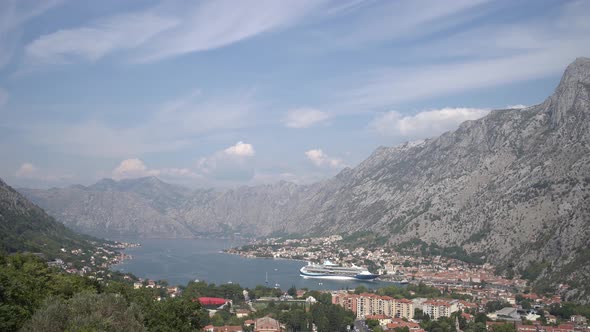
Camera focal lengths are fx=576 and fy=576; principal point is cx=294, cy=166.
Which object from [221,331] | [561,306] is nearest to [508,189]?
[561,306]

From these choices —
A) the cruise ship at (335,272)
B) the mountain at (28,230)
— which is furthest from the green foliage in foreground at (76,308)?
the cruise ship at (335,272)

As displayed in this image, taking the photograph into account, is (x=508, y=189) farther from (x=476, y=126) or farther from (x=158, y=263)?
(x=158, y=263)

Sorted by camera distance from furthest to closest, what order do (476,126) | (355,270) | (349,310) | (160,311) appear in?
(476,126)
(355,270)
(349,310)
(160,311)

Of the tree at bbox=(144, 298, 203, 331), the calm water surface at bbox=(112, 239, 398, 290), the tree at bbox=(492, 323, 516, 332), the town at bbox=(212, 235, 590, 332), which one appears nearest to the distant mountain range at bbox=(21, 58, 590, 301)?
the town at bbox=(212, 235, 590, 332)

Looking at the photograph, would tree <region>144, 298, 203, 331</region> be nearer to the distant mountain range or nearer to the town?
the town

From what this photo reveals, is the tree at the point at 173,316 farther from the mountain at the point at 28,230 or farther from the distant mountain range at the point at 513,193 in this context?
the mountain at the point at 28,230

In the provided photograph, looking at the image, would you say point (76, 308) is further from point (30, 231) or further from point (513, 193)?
point (513, 193)

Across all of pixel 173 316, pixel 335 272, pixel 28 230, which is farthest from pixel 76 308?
pixel 335 272
